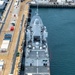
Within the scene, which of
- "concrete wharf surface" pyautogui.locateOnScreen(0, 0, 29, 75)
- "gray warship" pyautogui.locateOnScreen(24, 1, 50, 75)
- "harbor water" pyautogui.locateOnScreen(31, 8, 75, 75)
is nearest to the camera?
"gray warship" pyautogui.locateOnScreen(24, 1, 50, 75)

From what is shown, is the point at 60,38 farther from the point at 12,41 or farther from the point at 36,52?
the point at 36,52

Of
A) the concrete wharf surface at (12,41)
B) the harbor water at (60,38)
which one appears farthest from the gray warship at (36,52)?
the harbor water at (60,38)

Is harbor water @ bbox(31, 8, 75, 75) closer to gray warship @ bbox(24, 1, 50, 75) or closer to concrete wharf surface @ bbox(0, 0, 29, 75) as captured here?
gray warship @ bbox(24, 1, 50, 75)

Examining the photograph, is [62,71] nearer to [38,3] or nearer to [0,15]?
[0,15]

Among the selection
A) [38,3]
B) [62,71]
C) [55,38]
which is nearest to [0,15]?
[38,3]

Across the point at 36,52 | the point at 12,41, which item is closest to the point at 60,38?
the point at 12,41

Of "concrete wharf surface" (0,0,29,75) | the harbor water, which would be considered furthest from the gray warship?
the harbor water

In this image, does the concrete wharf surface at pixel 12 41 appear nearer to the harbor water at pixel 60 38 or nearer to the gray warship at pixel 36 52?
the gray warship at pixel 36 52
